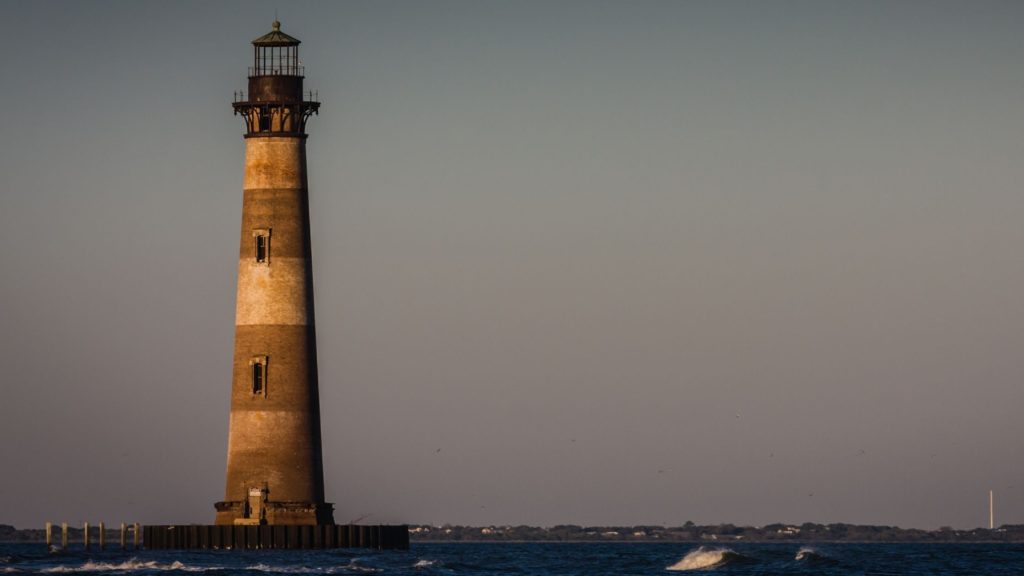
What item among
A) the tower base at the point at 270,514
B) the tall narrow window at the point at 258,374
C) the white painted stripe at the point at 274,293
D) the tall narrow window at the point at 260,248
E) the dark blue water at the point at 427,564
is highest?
the tall narrow window at the point at 260,248

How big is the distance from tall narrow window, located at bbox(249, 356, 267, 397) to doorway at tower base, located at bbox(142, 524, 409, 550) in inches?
186

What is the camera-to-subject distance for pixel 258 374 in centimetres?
6806

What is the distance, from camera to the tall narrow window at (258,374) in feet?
223

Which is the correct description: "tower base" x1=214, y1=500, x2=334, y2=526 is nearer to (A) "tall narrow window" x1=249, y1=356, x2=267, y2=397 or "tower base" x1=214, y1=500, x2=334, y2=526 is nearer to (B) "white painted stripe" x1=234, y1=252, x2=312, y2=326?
(A) "tall narrow window" x1=249, y1=356, x2=267, y2=397

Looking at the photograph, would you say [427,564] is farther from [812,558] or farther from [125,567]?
[812,558]

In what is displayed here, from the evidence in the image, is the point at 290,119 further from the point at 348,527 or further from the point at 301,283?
the point at 348,527

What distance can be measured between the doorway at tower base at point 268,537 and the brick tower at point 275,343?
0.61m

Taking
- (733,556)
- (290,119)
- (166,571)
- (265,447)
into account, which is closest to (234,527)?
(265,447)

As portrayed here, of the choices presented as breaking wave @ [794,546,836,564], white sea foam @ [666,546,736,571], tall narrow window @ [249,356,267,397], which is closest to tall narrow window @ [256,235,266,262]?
tall narrow window @ [249,356,267,397]

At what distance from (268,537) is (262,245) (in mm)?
10223

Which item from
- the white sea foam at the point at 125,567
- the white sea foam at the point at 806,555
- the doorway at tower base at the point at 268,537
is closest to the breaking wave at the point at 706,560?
the white sea foam at the point at 806,555

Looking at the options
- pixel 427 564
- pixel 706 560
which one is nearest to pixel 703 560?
pixel 706 560

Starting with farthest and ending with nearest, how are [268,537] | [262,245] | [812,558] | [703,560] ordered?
[812,558] → [703,560] → [262,245] → [268,537]

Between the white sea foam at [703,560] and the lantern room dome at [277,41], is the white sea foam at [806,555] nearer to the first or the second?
the white sea foam at [703,560]
